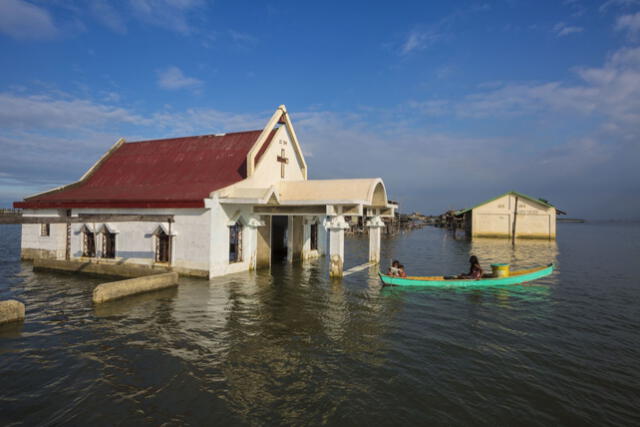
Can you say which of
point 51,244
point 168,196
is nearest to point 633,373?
point 168,196

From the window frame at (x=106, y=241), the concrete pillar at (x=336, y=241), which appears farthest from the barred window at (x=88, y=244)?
the concrete pillar at (x=336, y=241)

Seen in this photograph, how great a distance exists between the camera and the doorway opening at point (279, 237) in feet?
93.6

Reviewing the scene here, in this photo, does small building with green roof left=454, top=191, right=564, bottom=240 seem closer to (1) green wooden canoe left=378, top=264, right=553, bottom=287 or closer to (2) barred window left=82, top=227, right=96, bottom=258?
(1) green wooden canoe left=378, top=264, right=553, bottom=287

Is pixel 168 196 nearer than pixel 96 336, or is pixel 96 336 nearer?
pixel 96 336

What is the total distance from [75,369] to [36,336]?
11.3 feet

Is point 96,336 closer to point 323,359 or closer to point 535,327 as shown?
point 323,359

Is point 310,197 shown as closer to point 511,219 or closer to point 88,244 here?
point 88,244

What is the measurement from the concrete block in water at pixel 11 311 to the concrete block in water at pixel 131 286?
254cm

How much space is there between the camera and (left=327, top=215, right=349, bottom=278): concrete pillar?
64.4 ft

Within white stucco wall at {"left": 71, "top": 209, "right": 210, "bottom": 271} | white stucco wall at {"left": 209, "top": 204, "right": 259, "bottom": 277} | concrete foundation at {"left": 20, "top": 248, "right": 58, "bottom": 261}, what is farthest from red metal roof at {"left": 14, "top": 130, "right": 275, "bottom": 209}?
concrete foundation at {"left": 20, "top": 248, "right": 58, "bottom": 261}

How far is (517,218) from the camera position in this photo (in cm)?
5497

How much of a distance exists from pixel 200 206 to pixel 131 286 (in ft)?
17.3

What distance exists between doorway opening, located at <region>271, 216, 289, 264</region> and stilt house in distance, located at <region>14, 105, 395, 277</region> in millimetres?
92

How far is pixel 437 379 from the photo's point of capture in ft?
28.8
